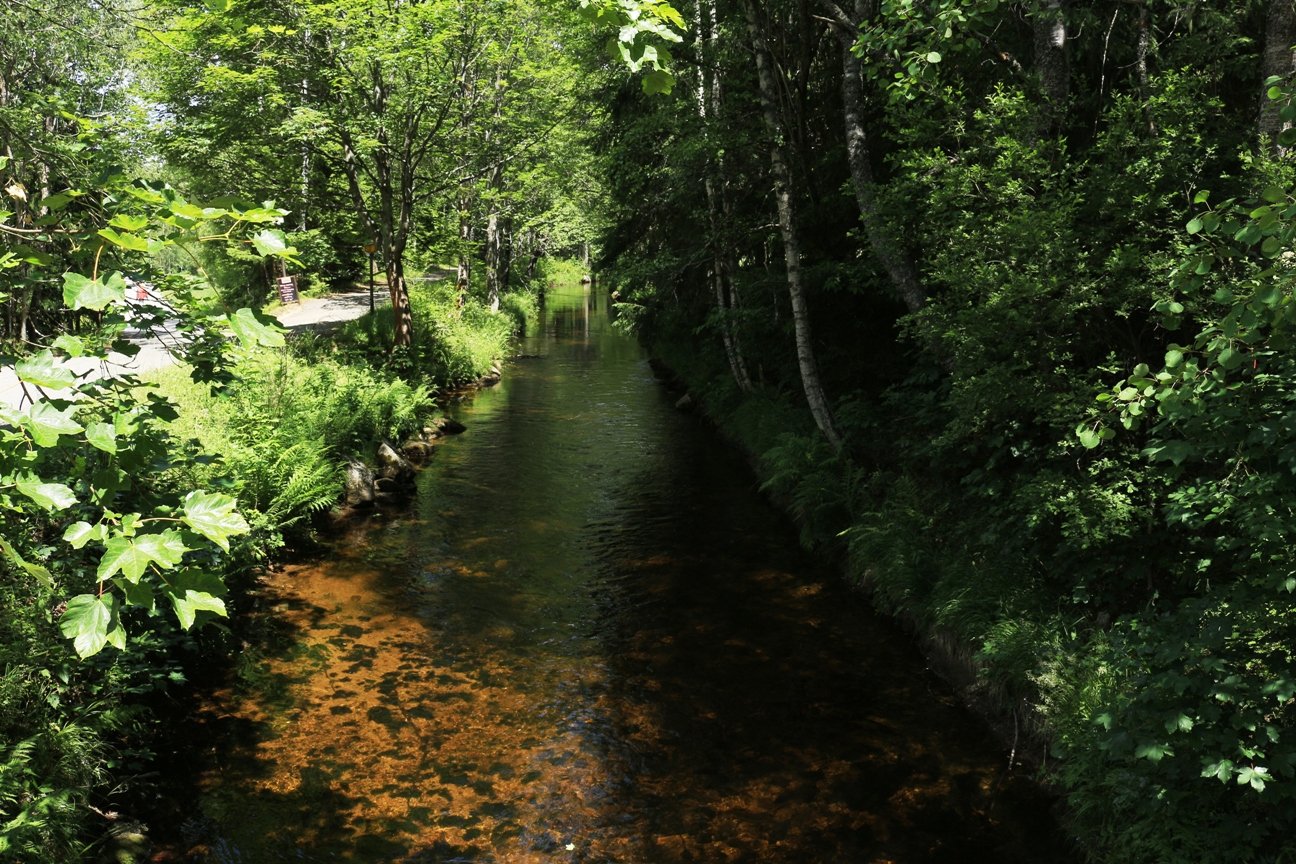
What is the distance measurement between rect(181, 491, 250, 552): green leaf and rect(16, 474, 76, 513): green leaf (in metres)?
0.29

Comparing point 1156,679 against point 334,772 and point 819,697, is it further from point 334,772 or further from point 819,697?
point 334,772

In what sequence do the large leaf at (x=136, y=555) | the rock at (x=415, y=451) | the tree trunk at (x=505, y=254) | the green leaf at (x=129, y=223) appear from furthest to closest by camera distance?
the tree trunk at (x=505, y=254) → the rock at (x=415, y=451) → the green leaf at (x=129, y=223) → the large leaf at (x=136, y=555)

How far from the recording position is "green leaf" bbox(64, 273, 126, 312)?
2387mm

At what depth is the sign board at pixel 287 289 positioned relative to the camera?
88.4 ft

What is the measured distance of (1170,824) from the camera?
175 inches

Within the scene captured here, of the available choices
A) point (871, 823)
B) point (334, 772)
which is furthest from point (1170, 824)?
point (334, 772)

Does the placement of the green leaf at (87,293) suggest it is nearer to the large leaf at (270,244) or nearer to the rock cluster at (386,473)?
the large leaf at (270,244)

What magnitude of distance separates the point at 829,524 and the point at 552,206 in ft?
86.7

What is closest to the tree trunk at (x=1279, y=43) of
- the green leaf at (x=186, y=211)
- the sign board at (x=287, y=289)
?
the green leaf at (x=186, y=211)

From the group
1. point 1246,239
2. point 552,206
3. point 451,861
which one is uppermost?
point 552,206

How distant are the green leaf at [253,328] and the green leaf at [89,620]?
86cm

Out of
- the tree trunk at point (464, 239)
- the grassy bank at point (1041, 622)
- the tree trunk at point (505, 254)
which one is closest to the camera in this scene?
the grassy bank at point (1041, 622)

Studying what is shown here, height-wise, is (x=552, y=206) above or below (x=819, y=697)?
above

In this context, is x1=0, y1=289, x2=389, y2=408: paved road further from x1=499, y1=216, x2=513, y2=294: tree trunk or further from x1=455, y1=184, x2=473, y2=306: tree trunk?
x1=499, y1=216, x2=513, y2=294: tree trunk
